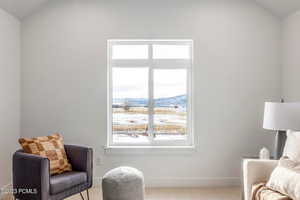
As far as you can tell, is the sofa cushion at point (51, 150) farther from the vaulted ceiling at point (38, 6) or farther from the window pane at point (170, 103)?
the vaulted ceiling at point (38, 6)

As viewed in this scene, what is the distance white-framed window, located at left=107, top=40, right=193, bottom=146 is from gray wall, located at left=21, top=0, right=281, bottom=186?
0.50 feet

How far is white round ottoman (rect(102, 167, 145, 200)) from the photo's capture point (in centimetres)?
282

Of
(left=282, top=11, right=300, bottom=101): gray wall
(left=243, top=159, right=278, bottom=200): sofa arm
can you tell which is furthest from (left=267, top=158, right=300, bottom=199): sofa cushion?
(left=282, top=11, right=300, bottom=101): gray wall

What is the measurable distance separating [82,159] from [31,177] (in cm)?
60

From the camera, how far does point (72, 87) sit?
4.04 meters

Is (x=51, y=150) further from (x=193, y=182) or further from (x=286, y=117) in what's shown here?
(x=286, y=117)

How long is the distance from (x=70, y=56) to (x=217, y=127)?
2.14 m

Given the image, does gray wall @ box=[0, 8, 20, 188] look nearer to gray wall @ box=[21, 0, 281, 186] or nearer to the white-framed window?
gray wall @ box=[21, 0, 281, 186]

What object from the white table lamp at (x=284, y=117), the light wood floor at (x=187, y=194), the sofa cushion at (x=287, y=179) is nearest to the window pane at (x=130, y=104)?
the light wood floor at (x=187, y=194)

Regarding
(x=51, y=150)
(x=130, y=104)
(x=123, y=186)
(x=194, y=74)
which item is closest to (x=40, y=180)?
(x=51, y=150)

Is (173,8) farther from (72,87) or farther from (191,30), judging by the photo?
(72,87)

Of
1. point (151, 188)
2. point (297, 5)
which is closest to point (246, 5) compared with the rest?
point (297, 5)

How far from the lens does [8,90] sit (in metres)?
3.72

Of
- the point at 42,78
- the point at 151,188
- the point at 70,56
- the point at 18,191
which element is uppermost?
the point at 70,56
